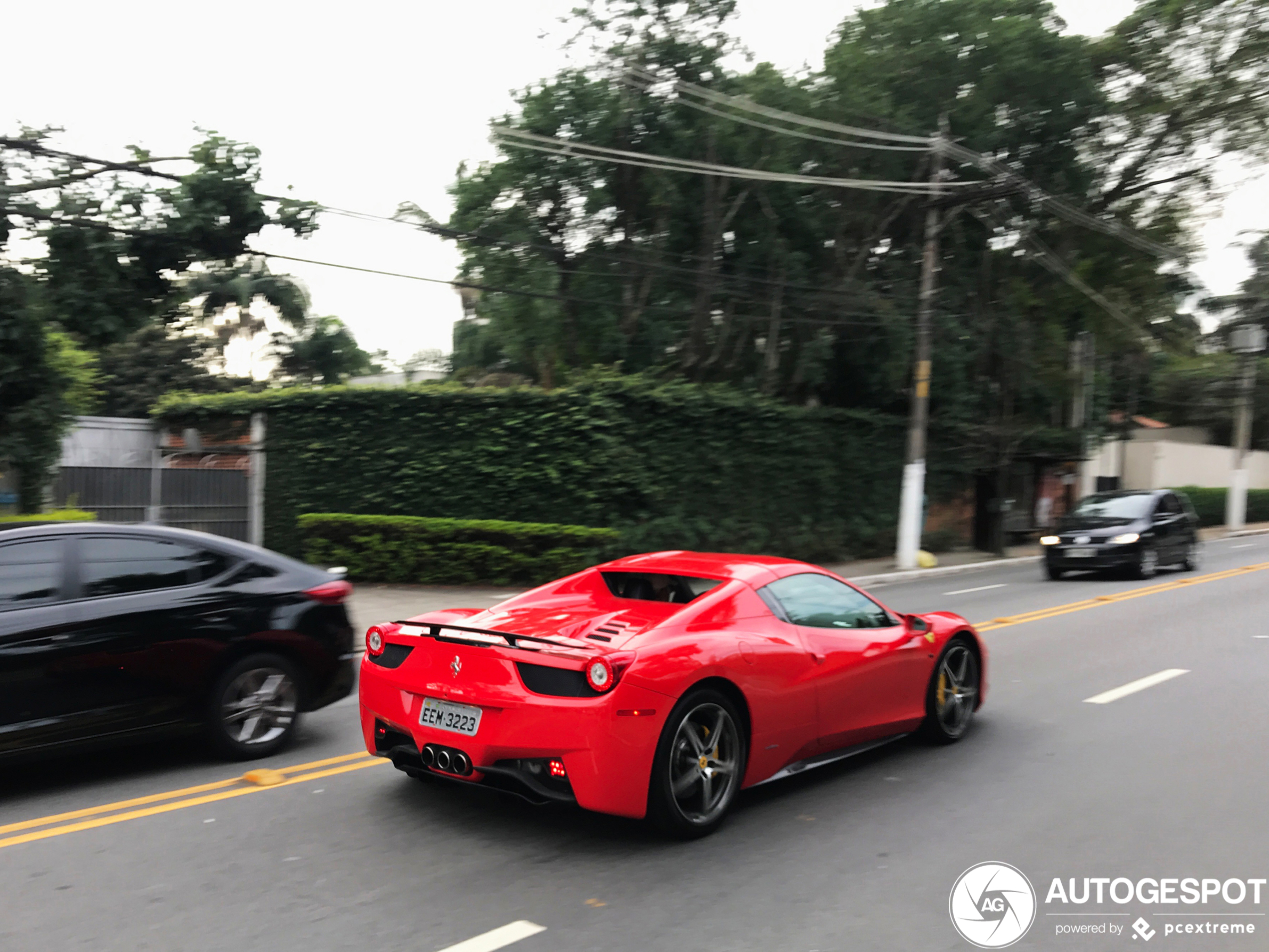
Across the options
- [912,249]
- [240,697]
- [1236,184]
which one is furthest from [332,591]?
[1236,184]

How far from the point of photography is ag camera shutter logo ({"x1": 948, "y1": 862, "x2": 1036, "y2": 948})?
13.6 feet

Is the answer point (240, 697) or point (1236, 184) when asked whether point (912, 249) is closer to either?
point (1236, 184)

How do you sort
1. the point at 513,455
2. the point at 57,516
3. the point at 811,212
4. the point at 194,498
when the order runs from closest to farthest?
the point at 57,516 < the point at 513,455 < the point at 194,498 < the point at 811,212

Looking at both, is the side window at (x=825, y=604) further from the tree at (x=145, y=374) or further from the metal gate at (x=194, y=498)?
the tree at (x=145, y=374)

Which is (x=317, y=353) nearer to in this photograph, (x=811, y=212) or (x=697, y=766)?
(x=811, y=212)

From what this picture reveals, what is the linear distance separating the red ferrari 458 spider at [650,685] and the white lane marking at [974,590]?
34.9 feet

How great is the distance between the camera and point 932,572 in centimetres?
2084

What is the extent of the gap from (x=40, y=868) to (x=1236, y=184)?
1294 inches

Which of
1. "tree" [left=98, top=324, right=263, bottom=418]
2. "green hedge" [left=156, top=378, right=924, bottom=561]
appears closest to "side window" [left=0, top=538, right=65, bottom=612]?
"green hedge" [left=156, top=378, right=924, bottom=561]

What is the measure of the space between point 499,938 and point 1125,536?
17513mm

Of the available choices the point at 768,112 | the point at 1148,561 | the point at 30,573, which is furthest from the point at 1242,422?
the point at 30,573

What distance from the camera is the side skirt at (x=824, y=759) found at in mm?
5621

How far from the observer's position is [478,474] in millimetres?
17625

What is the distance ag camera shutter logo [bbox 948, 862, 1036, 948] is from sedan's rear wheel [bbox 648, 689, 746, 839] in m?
1.14
